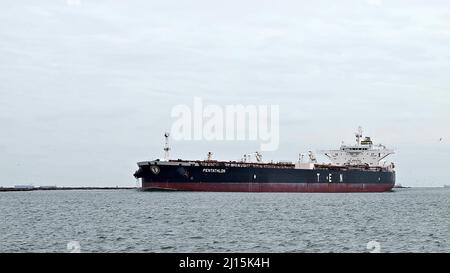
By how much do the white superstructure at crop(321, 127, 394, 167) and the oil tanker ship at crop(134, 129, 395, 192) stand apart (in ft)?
28.2

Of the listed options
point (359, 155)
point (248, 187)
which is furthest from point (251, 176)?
point (359, 155)

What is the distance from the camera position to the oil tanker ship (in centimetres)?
8808

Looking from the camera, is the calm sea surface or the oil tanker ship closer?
the calm sea surface

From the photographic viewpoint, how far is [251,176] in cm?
9156

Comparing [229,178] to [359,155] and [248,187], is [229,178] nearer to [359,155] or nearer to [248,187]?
[248,187]

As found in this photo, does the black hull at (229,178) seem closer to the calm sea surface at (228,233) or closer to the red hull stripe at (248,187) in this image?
the red hull stripe at (248,187)

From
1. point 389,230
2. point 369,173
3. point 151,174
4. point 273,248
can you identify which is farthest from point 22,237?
point 369,173

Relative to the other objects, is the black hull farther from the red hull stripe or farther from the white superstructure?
the white superstructure

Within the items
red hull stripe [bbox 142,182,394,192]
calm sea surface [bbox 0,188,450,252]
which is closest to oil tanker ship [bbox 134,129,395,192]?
red hull stripe [bbox 142,182,394,192]

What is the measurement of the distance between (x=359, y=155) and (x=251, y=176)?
43.7m

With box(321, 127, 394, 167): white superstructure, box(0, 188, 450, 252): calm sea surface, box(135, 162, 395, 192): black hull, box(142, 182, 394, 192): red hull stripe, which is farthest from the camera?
box(321, 127, 394, 167): white superstructure

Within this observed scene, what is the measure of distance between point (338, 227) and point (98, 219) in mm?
19339
